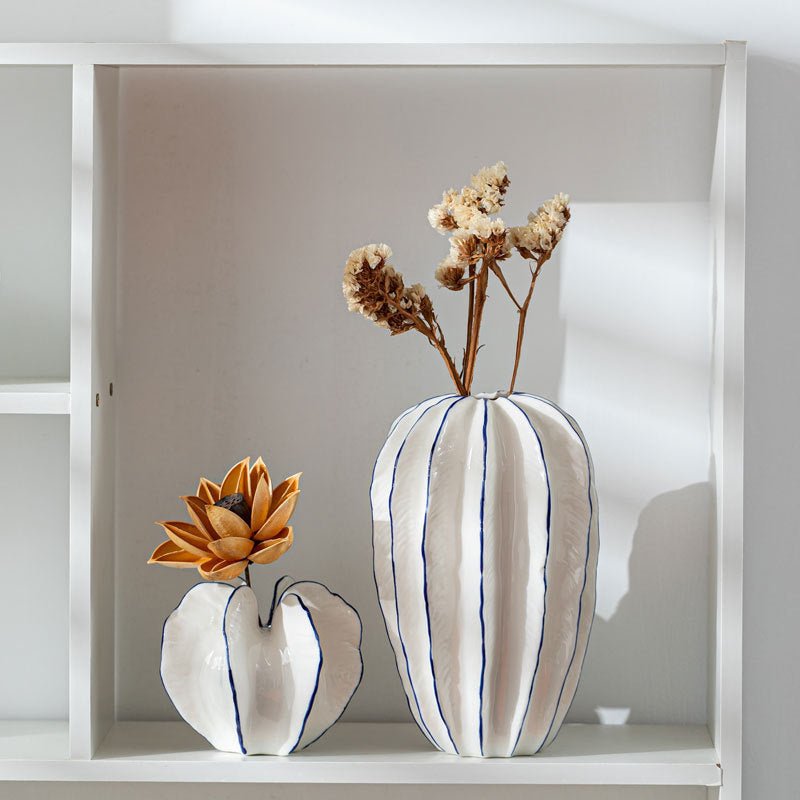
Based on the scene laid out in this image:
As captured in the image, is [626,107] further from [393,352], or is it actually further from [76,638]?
[76,638]

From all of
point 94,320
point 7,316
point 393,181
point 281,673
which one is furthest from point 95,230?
point 281,673

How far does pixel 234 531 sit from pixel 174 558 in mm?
65

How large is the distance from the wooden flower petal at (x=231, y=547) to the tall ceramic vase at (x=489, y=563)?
0.13 m

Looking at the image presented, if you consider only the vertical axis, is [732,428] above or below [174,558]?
above

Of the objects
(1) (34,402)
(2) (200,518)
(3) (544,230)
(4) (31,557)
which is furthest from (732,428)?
(4) (31,557)

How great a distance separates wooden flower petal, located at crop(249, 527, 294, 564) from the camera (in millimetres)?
923

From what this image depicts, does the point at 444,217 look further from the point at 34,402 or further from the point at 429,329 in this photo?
the point at 34,402

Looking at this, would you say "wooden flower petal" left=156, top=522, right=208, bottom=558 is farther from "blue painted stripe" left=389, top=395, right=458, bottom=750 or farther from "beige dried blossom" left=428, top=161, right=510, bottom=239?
"beige dried blossom" left=428, top=161, right=510, bottom=239

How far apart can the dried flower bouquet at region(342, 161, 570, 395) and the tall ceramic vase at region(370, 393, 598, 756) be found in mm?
88

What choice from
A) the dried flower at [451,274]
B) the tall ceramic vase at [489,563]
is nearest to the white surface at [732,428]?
the tall ceramic vase at [489,563]

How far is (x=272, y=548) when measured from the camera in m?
0.92

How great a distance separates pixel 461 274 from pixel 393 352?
0.20 m

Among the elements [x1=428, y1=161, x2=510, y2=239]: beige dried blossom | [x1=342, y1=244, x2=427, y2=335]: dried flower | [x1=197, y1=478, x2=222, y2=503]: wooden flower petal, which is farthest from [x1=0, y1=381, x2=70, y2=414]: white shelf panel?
[x1=428, y1=161, x2=510, y2=239]: beige dried blossom

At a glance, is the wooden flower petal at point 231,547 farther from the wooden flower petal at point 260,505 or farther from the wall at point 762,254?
the wall at point 762,254
